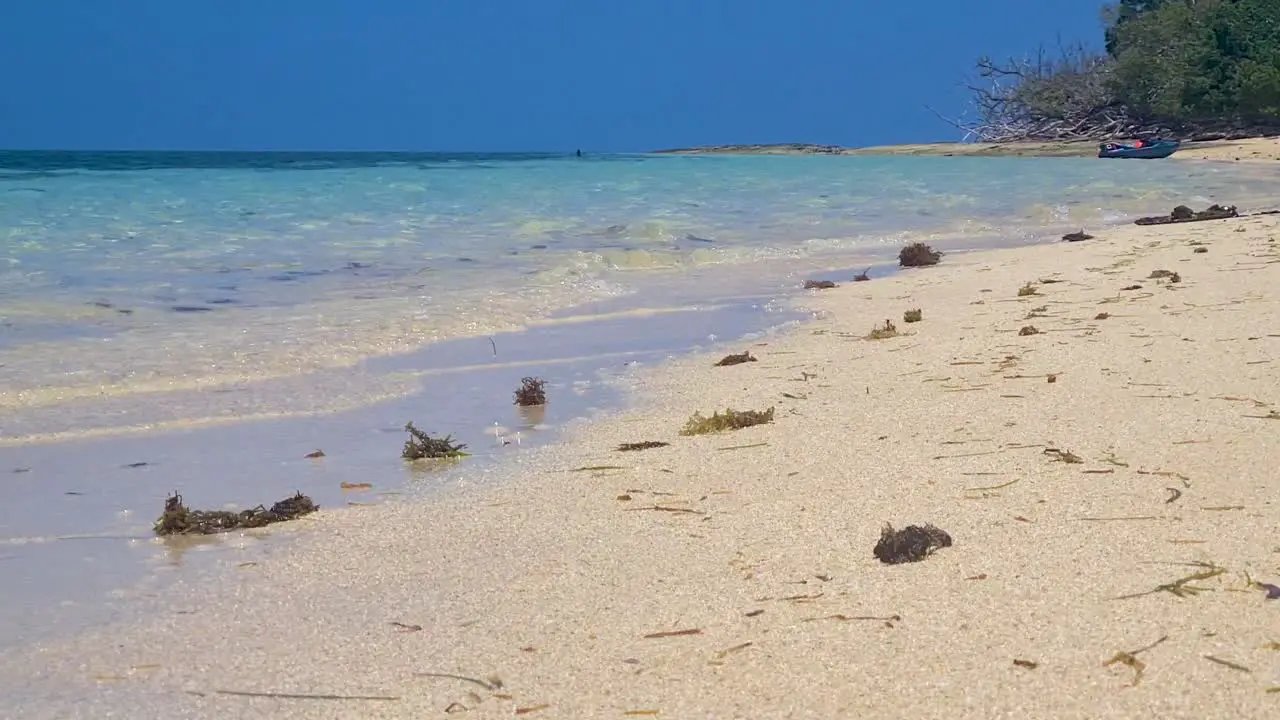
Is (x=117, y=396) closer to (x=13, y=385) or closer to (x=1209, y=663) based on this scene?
(x=13, y=385)

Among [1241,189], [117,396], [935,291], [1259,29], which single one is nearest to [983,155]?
[1259,29]

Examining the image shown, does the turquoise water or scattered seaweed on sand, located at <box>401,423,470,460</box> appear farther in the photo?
the turquoise water

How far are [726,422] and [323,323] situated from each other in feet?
13.2

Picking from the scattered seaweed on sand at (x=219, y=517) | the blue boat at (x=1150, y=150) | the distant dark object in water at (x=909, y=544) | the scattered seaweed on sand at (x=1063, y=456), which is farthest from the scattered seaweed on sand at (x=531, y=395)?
the blue boat at (x=1150, y=150)

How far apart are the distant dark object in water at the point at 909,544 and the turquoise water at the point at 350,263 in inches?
124

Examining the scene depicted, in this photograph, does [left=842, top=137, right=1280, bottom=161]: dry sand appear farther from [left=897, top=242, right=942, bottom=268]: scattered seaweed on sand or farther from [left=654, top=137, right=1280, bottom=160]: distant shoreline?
[left=897, top=242, right=942, bottom=268]: scattered seaweed on sand

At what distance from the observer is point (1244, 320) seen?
550 cm

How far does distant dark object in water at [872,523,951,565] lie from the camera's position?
2717mm

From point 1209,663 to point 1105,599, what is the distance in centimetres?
33

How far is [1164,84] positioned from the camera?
161 feet

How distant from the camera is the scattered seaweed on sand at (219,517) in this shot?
11.2 ft

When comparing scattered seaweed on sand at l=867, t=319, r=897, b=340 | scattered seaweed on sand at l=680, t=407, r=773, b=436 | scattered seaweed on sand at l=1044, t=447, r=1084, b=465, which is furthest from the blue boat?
scattered seaweed on sand at l=1044, t=447, r=1084, b=465

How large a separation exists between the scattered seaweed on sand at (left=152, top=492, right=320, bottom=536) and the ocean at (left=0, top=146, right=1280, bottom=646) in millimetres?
128

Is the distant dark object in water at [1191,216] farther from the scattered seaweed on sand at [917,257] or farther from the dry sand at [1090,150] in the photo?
the dry sand at [1090,150]
